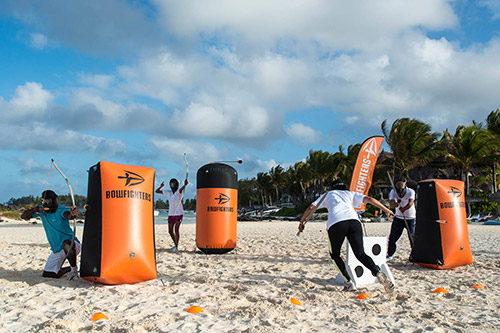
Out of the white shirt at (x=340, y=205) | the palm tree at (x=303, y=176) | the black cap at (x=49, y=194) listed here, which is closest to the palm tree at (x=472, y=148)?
the palm tree at (x=303, y=176)

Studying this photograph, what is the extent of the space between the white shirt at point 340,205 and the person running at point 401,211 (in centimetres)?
227

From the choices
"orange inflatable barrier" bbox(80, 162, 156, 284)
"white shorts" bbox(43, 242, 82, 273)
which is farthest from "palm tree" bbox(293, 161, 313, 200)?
"orange inflatable barrier" bbox(80, 162, 156, 284)

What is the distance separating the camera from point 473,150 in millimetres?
27359

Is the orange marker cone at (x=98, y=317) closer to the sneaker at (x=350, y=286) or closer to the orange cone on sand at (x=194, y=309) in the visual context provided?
the orange cone on sand at (x=194, y=309)

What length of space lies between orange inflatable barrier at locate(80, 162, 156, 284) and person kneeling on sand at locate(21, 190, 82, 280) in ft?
1.53

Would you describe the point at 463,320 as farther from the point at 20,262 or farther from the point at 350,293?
the point at 20,262

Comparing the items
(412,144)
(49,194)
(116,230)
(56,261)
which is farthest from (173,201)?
(412,144)

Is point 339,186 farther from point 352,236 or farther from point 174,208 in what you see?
point 174,208

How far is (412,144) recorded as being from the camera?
29.1m

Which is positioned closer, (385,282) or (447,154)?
(385,282)

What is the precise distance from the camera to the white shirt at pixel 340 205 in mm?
4770

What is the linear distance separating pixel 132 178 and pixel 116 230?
71cm

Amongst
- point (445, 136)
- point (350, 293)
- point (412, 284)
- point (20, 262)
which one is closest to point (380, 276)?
point (350, 293)

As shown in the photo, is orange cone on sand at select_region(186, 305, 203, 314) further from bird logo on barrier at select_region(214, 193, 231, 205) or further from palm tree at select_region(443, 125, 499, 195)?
palm tree at select_region(443, 125, 499, 195)
